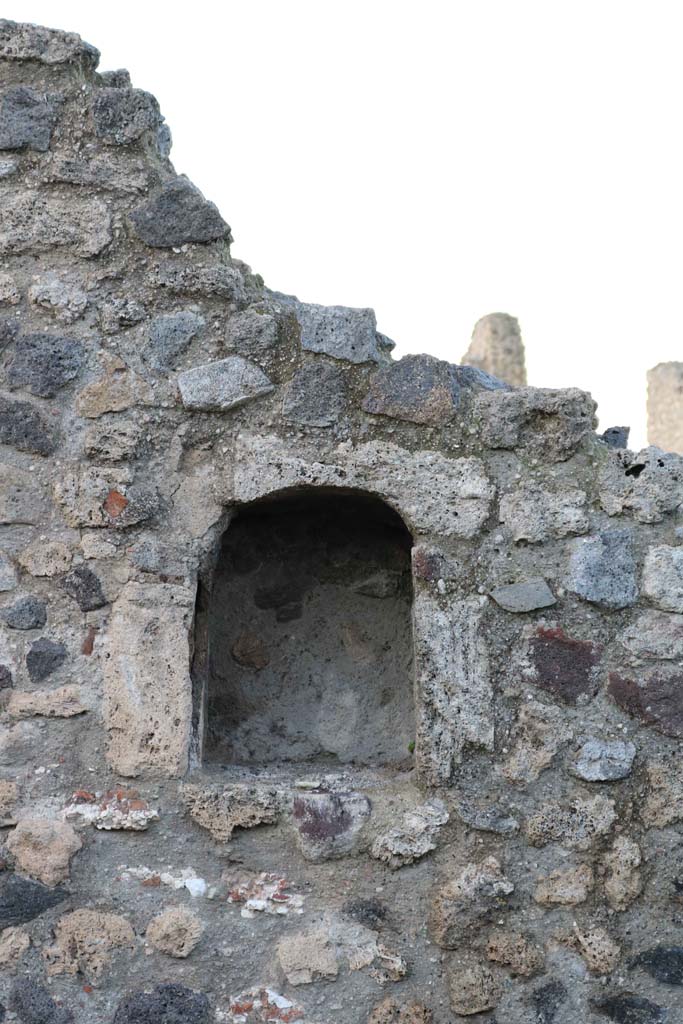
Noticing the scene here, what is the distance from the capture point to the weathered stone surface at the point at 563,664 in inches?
119

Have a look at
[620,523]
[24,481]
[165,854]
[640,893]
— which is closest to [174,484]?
[24,481]

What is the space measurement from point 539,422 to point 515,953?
57.5 inches

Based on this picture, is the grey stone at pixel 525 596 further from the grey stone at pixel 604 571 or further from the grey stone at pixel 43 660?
the grey stone at pixel 43 660

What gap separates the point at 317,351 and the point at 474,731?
1.17m

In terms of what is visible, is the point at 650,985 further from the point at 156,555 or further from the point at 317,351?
the point at 317,351

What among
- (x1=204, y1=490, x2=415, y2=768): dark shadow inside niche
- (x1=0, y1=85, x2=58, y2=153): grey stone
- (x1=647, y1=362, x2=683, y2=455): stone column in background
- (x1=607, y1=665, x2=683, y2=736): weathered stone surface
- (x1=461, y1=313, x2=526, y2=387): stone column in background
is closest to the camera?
(x1=607, y1=665, x2=683, y2=736): weathered stone surface

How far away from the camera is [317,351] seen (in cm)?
318

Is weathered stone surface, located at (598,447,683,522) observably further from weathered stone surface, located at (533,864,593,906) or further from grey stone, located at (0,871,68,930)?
grey stone, located at (0,871,68,930)

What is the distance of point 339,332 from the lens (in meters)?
3.19

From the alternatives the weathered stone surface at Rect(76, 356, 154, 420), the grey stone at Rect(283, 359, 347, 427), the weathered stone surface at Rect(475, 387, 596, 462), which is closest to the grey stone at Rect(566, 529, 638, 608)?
the weathered stone surface at Rect(475, 387, 596, 462)

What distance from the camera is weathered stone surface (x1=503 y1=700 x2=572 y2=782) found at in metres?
2.98

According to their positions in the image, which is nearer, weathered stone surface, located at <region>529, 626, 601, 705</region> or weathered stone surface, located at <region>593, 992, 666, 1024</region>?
weathered stone surface, located at <region>593, 992, 666, 1024</region>

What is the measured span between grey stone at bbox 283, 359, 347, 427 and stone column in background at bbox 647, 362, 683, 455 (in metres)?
4.24

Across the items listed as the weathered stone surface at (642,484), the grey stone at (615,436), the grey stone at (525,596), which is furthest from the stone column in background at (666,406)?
the grey stone at (525,596)
